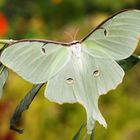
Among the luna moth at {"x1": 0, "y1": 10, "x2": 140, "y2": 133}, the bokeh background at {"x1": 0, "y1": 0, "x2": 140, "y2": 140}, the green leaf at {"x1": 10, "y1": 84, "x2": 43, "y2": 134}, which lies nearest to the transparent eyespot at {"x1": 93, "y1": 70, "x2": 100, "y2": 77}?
the luna moth at {"x1": 0, "y1": 10, "x2": 140, "y2": 133}

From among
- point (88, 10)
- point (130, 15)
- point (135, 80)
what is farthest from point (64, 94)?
point (88, 10)

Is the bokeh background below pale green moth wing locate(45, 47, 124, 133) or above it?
below

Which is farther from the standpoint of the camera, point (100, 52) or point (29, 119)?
point (29, 119)

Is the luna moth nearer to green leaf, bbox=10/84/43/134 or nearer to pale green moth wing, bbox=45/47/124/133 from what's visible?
pale green moth wing, bbox=45/47/124/133

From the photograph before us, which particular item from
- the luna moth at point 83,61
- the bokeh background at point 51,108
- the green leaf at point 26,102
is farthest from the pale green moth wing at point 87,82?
the bokeh background at point 51,108

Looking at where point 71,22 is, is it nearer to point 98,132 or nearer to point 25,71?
point 98,132

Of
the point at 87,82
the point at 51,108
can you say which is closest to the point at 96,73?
the point at 87,82

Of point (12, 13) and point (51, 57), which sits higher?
point (51, 57)
